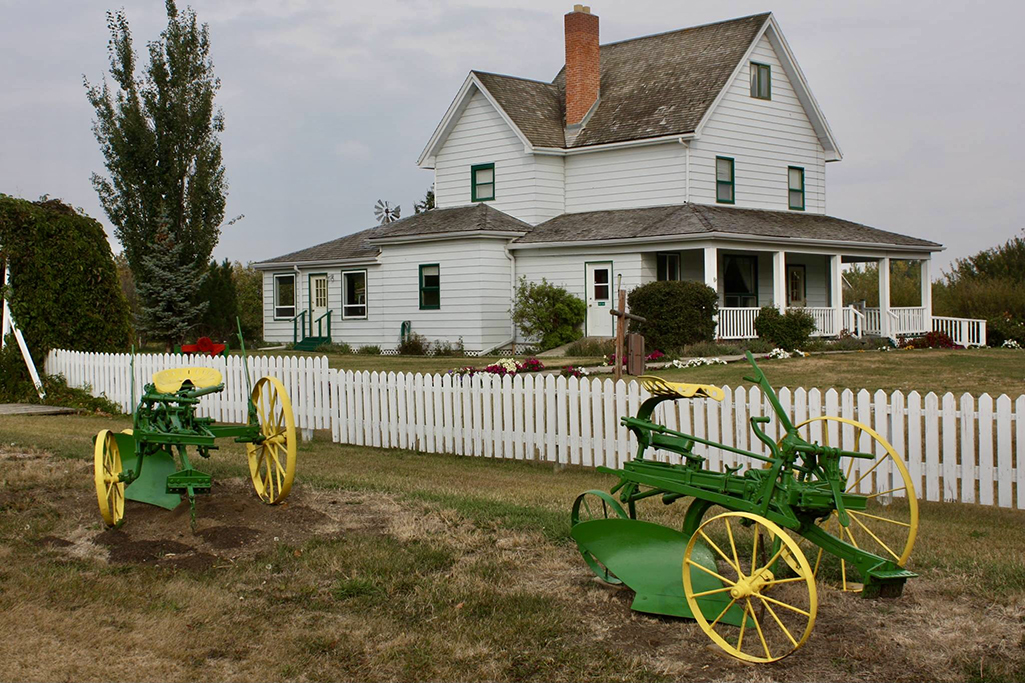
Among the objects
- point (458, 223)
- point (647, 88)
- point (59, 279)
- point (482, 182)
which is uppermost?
point (647, 88)

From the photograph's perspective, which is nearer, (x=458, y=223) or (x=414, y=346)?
(x=458, y=223)

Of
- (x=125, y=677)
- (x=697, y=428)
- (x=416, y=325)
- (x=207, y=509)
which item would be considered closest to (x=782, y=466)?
(x=125, y=677)

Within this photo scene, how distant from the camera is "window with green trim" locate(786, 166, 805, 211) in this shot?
106 ft

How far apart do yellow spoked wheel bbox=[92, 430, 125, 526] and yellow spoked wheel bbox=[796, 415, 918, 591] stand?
4.93m

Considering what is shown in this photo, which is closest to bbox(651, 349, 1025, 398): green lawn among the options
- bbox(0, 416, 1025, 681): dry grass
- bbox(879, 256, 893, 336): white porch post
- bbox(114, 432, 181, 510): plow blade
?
bbox(879, 256, 893, 336): white porch post

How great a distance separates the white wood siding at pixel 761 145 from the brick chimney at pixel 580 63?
448cm

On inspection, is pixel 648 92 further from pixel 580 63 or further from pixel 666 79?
pixel 580 63

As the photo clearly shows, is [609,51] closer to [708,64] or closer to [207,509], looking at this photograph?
[708,64]

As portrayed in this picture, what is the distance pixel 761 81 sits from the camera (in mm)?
31594

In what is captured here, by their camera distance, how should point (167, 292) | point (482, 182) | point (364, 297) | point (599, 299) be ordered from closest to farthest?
point (599, 299) → point (482, 182) → point (364, 297) → point (167, 292)

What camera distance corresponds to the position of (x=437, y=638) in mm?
5535

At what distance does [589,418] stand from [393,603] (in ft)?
20.2

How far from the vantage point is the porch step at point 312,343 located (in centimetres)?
3438

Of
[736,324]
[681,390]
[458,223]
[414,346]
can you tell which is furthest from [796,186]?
[681,390]
